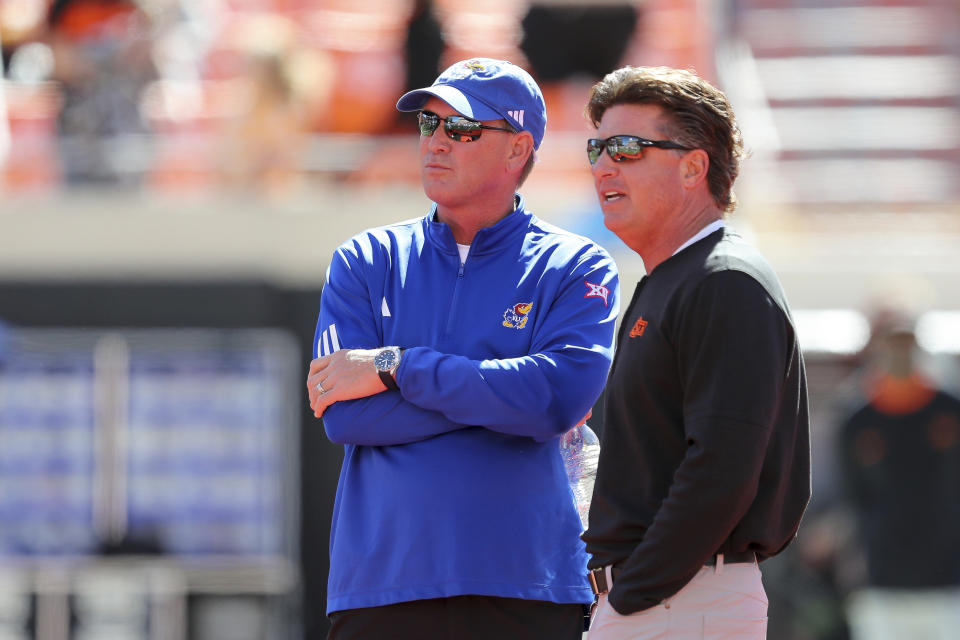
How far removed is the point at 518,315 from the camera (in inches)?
118

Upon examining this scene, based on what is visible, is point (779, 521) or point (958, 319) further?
point (958, 319)

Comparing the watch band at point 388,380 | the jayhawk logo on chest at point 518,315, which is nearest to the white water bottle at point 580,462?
the jayhawk logo on chest at point 518,315

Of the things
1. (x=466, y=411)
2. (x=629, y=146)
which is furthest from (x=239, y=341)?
(x=629, y=146)

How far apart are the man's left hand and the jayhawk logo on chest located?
27 centimetres

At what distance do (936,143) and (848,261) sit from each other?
2.86 metres

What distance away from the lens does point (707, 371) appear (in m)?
2.56

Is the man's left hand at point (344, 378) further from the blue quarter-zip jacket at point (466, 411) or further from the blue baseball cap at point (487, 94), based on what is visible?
the blue baseball cap at point (487, 94)

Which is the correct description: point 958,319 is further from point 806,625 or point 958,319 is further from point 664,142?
point 664,142

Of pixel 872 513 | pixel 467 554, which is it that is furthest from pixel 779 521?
pixel 872 513

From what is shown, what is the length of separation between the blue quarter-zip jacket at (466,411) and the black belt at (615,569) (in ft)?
0.41

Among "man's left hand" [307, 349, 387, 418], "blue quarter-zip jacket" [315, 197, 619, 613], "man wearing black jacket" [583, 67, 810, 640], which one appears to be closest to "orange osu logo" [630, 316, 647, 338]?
"man wearing black jacket" [583, 67, 810, 640]

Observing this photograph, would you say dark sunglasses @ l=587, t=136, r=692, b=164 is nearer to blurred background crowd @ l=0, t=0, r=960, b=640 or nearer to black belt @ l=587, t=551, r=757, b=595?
black belt @ l=587, t=551, r=757, b=595

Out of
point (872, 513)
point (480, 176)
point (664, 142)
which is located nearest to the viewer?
point (664, 142)

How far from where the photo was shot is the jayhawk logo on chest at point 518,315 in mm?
2998
